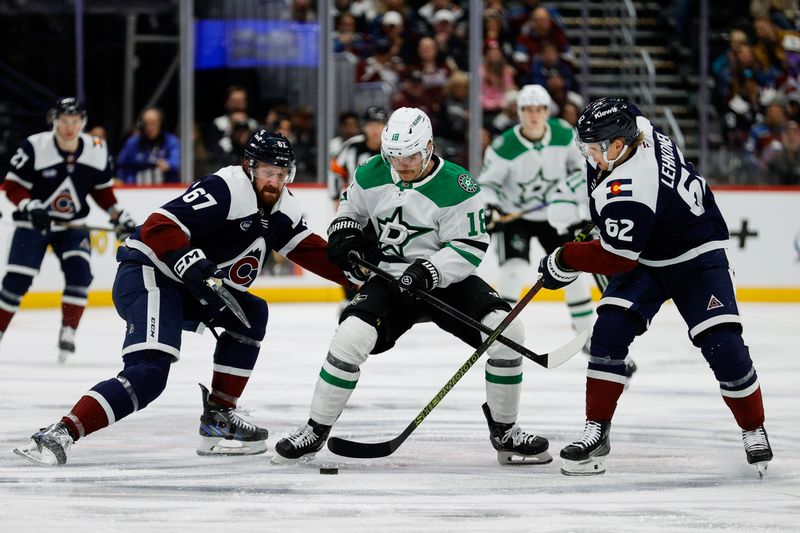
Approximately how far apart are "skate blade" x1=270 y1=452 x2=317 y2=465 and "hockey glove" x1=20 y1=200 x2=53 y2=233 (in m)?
2.77

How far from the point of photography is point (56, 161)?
6.64 meters

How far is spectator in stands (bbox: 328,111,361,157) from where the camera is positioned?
9.58 m

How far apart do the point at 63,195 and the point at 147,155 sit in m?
2.62

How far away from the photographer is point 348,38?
1028 centimetres

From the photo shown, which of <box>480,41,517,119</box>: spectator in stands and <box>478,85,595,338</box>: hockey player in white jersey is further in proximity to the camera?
<box>480,41,517,119</box>: spectator in stands

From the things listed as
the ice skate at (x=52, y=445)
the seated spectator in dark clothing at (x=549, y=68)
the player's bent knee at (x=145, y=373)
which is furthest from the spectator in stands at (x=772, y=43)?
the ice skate at (x=52, y=445)

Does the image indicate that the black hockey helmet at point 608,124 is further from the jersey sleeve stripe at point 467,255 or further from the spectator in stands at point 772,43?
the spectator in stands at point 772,43

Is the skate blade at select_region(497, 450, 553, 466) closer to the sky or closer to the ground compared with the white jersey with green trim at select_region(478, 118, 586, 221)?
closer to the ground

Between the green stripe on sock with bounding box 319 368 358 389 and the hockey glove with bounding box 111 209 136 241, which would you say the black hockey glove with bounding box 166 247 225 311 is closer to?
the green stripe on sock with bounding box 319 368 358 389

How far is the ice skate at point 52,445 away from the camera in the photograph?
3.78 m

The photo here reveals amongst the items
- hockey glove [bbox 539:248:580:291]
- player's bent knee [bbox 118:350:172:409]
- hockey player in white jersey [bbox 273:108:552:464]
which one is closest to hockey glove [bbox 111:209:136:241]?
hockey player in white jersey [bbox 273:108:552:464]

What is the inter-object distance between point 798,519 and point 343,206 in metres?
1.60

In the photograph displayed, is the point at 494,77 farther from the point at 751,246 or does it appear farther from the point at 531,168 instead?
the point at 531,168

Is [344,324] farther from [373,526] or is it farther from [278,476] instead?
[373,526]
